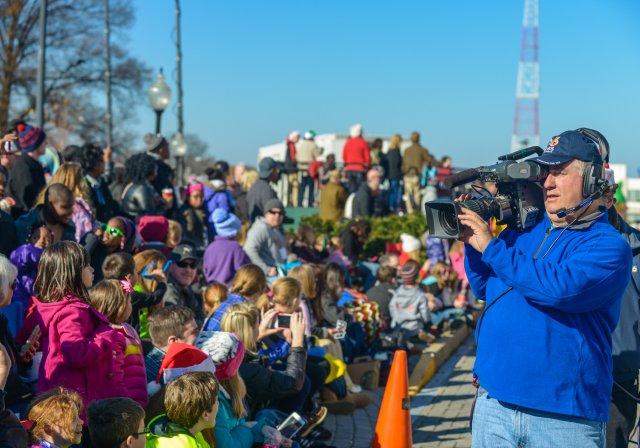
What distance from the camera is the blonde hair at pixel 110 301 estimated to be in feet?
18.0

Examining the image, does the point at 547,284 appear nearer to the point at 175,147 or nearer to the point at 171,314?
the point at 171,314

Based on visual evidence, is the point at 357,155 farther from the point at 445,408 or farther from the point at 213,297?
the point at 213,297

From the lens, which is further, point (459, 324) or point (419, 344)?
point (459, 324)

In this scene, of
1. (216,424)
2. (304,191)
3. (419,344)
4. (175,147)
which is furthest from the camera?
(175,147)

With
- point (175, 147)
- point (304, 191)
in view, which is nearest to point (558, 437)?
point (304, 191)

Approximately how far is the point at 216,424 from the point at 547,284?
97.6 inches

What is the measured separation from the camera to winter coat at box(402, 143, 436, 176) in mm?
21109

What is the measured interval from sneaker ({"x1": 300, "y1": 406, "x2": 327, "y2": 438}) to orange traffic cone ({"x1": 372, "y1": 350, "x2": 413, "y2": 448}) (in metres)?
0.56

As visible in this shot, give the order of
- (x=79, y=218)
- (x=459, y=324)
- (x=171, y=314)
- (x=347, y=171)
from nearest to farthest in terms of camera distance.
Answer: (x=171, y=314), (x=79, y=218), (x=459, y=324), (x=347, y=171)

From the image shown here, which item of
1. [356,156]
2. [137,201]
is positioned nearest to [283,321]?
[137,201]

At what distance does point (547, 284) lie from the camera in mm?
3641

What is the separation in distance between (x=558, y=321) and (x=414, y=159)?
57.3 feet

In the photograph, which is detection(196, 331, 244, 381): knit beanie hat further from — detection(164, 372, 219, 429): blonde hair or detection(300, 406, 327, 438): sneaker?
detection(300, 406, 327, 438): sneaker

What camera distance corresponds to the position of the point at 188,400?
470 centimetres
